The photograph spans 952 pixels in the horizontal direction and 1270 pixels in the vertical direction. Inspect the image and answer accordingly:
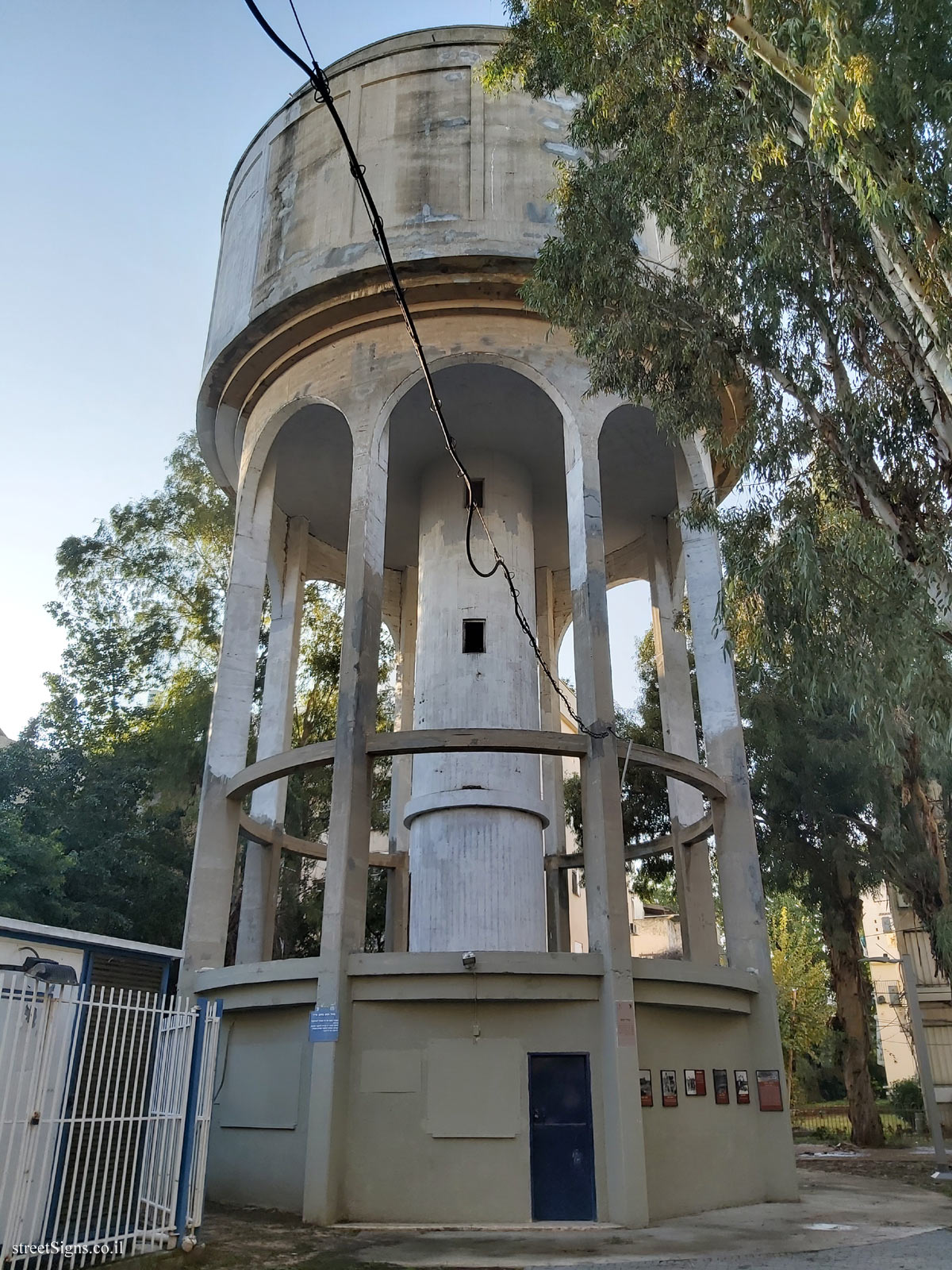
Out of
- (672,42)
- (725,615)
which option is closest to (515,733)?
(725,615)

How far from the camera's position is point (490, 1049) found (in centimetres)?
1132

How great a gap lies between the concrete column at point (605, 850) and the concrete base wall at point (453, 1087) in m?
0.23

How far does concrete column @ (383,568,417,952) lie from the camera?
707 inches

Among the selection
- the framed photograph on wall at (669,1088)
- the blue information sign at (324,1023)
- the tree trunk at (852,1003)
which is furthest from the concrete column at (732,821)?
the tree trunk at (852,1003)

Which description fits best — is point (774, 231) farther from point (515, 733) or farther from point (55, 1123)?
point (55, 1123)

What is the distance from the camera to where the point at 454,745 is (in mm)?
12641

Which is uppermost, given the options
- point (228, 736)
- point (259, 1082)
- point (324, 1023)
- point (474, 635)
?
point (474, 635)

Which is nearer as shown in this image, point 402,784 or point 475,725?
point 475,725

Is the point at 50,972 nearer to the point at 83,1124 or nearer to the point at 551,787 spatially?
the point at 83,1124

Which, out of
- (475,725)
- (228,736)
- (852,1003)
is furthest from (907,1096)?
(228,736)

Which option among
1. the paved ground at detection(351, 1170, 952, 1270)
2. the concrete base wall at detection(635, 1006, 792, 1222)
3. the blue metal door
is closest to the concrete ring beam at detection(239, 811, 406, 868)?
the blue metal door

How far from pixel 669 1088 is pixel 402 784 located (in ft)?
28.4

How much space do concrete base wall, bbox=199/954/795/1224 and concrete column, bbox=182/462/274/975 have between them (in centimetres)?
134

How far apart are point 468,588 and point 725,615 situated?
504cm
